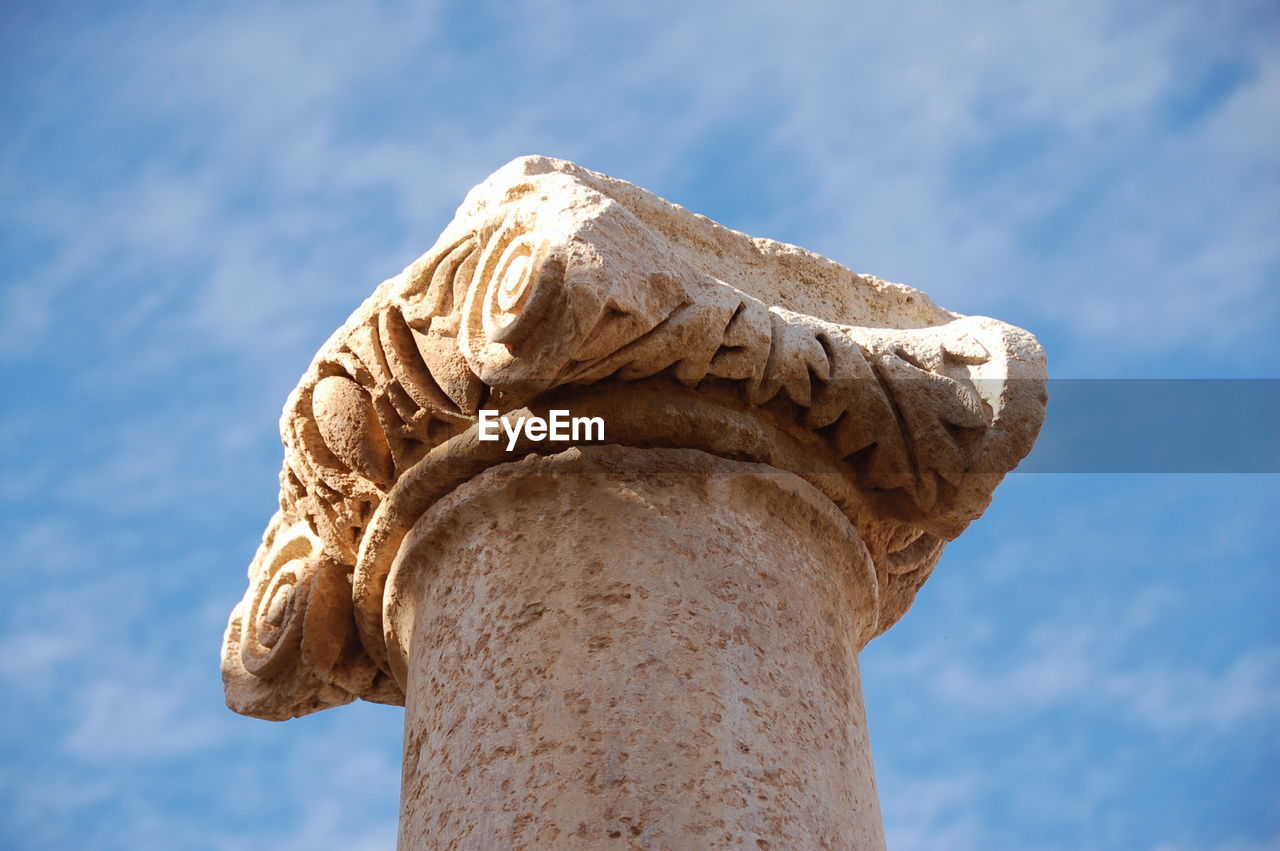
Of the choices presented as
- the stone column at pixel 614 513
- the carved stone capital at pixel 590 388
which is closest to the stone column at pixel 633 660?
the stone column at pixel 614 513

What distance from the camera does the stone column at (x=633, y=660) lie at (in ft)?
10.4

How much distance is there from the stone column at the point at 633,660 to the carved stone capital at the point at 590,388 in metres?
0.12

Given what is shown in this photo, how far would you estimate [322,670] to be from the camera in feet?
14.3

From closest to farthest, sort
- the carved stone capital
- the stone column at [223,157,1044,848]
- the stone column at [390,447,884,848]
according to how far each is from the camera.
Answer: the stone column at [390,447,884,848] < the stone column at [223,157,1044,848] < the carved stone capital

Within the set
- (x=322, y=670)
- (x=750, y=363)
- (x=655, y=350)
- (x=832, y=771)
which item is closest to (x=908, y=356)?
(x=750, y=363)

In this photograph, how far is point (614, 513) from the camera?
3.66 metres

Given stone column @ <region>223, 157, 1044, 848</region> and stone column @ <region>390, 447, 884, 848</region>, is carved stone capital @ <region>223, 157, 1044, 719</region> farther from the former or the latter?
stone column @ <region>390, 447, 884, 848</region>

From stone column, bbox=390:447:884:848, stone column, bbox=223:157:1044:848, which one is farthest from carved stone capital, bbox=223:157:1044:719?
stone column, bbox=390:447:884:848

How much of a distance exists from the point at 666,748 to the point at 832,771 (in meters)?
0.47

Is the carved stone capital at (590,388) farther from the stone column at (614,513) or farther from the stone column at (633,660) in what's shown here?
the stone column at (633,660)

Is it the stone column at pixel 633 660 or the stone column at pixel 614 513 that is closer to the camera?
the stone column at pixel 633 660

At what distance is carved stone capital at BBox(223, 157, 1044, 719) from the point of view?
3.57 m

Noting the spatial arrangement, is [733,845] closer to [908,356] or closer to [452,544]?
[452,544]

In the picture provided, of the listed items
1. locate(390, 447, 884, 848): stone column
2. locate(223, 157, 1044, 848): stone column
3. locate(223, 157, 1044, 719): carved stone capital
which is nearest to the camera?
locate(390, 447, 884, 848): stone column
